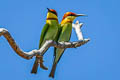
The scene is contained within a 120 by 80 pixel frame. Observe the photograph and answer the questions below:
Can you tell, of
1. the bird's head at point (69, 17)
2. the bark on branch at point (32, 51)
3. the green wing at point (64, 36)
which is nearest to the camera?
the bark on branch at point (32, 51)

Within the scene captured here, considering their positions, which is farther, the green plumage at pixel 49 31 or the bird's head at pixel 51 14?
the bird's head at pixel 51 14

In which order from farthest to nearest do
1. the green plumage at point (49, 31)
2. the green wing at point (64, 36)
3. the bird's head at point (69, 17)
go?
the bird's head at point (69, 17), the green wing at point (64, 36), the green plumage at point (49, 31)

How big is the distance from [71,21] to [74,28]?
28cm

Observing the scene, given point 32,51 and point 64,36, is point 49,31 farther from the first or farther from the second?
point 32,51

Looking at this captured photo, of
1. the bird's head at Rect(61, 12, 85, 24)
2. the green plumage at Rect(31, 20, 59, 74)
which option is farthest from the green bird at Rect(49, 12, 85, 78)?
the green plumage at Rect(31, 20, 59, 74)

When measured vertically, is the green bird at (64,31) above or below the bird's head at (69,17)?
below

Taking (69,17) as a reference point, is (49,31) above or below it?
below

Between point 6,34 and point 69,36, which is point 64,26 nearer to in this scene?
point 69,36

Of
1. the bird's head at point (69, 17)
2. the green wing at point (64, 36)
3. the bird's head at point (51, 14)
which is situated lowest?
the green wing at point (64, 36)

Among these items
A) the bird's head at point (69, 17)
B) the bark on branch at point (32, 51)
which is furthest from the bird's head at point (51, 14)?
the bark on branch at point (32, 51)

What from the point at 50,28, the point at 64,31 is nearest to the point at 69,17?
the point at 64,31

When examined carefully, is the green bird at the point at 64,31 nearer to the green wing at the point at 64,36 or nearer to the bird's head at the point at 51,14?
the green wing at the point at 64,36

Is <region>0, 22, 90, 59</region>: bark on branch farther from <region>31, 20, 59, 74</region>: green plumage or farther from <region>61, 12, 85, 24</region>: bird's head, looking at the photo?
<region>61, 12, 85, 24</region>: bird's head

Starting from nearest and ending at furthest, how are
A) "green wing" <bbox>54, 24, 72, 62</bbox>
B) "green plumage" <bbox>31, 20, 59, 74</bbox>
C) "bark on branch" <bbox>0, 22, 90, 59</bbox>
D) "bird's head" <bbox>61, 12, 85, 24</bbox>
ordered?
"bark on branch" <bbox>0, 22, 90, 59</bbox>
"green plumage" <bbox>31, 20, 59, 74</bbox>
"green wing" <bbox>54, 24, 72, 62</bbox>
"bird's head" <bbox>61, 12, 85, 24</bbox>
